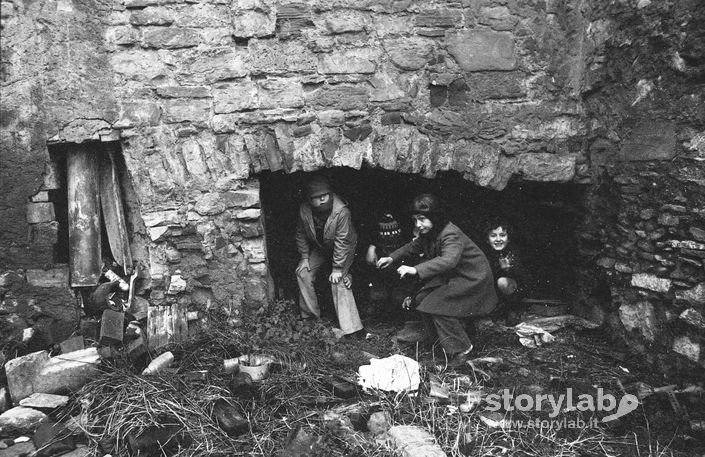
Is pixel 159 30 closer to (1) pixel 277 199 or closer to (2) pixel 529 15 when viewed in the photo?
(1) pixel 277 199

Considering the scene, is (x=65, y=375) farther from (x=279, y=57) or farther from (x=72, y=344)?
(x=279, y=57)

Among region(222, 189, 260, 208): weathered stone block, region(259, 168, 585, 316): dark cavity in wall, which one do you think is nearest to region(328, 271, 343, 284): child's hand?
region(259, 168, 585, 316): dark cavity in wall

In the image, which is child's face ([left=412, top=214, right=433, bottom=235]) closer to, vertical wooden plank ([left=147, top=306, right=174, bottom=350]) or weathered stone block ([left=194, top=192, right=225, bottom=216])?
weathered stone block ([left=194, top=192, right=225, bottom=216])

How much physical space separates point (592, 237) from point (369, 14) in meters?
2.60

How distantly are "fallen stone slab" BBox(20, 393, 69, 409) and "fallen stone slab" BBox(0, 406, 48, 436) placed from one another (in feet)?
0.16

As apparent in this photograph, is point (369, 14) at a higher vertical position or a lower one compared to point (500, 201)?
higher

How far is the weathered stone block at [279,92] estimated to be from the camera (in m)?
4.14

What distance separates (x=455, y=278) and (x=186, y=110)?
2.54m

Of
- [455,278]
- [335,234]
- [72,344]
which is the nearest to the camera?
[72,344]

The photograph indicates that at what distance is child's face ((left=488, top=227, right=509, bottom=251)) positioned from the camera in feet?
15.3

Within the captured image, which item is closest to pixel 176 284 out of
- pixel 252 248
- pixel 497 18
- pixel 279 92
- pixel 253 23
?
pixel 252 248

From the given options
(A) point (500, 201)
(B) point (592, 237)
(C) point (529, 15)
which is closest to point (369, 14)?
(C) point (529, 15)

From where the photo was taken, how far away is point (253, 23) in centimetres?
406

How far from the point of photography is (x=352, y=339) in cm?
462
